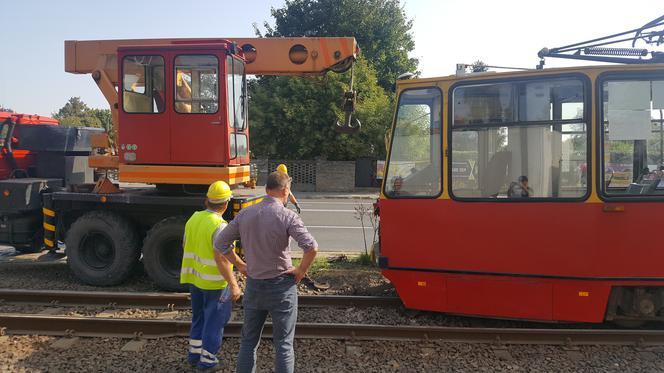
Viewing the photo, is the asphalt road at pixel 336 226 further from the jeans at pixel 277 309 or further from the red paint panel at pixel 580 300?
the jeans at pixel 277 309

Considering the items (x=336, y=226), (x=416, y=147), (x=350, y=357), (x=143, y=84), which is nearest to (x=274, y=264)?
(x=350, y=357)

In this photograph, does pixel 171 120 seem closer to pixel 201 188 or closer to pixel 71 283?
pixel 201 188

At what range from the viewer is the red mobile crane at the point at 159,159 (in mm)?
6332

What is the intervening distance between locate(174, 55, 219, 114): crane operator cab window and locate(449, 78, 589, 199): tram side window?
3.31 meters

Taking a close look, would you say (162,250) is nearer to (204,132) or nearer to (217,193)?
(204,132)

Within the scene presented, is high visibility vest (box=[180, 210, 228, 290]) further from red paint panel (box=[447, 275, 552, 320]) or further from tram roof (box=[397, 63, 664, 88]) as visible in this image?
tram roof (box=[397, 63, 664, 88])

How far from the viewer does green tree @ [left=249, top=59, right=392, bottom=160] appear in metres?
23.1

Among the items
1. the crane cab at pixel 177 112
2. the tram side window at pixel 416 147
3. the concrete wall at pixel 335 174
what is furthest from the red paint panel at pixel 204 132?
the concrete wall at pixel 335 174

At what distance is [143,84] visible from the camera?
6492 mm

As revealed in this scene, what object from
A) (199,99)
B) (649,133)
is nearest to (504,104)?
(649,133)

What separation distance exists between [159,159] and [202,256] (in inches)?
114

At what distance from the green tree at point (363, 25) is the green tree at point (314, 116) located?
4871mm

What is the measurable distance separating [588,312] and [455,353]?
4.60ft

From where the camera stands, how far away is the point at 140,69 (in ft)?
21.2
